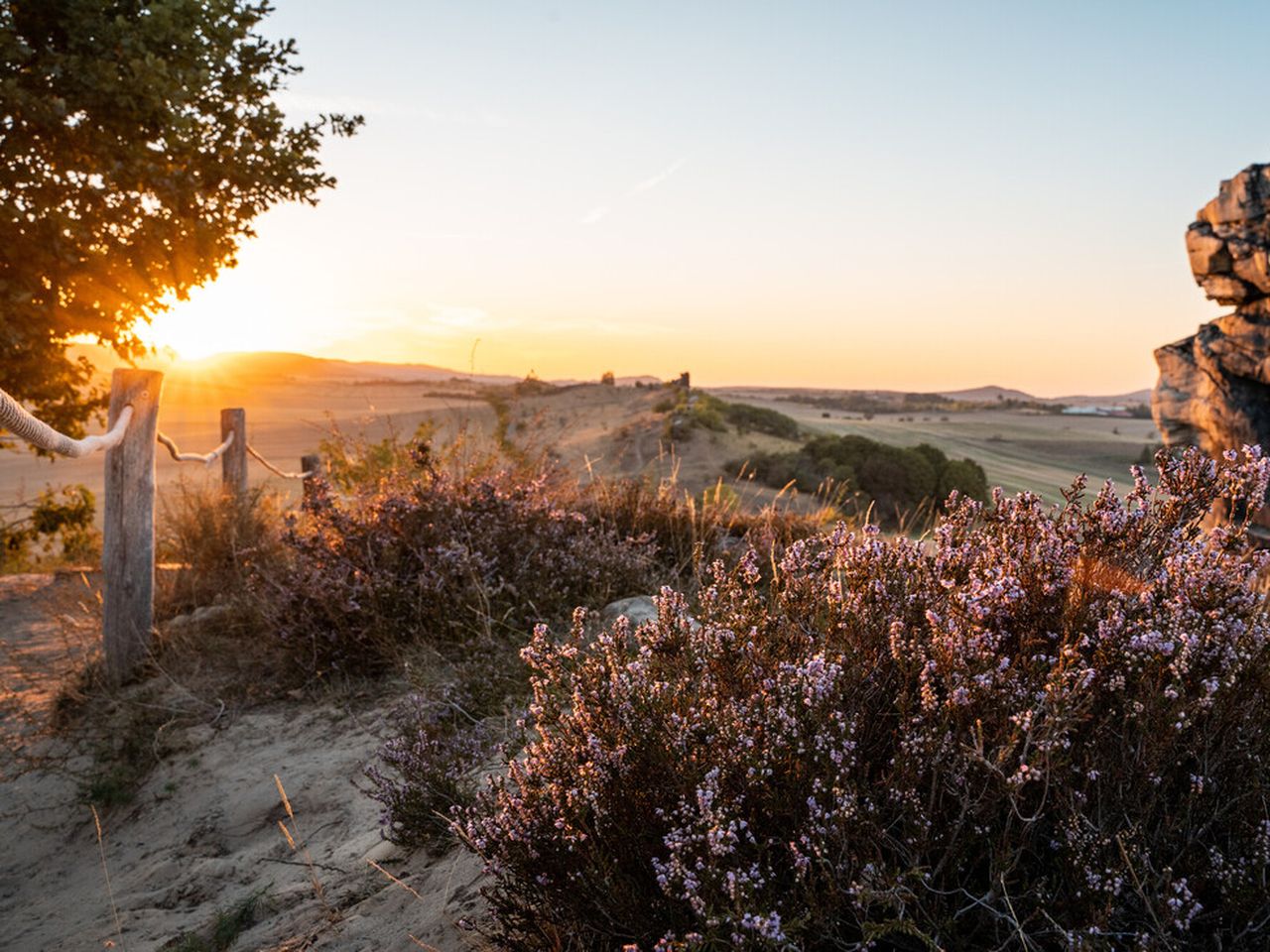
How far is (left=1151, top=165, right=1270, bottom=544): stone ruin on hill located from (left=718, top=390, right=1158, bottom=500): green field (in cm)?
931

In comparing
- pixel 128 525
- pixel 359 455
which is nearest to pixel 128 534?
pixel 128 525

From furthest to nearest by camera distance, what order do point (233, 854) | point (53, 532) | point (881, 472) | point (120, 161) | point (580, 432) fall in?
1. point (580, 432)
2. point (881, 472)
3. point (53, 532)
4. point (120, 161)
5. point (233, 854)

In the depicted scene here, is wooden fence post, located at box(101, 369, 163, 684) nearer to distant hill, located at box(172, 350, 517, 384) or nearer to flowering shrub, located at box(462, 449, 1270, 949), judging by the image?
flowering shrub, located at box(462, 449, 1270, 949)

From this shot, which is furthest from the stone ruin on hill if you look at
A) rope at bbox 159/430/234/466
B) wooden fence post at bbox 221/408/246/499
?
wooden fence post at bbox 221/408/246/499

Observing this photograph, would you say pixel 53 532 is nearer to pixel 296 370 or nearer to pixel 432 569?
pixel 432 569

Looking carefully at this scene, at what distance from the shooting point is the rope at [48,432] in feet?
13.4

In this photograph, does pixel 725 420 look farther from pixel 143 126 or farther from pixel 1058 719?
pixel 1058 719

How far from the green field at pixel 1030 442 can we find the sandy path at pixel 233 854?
611 inches

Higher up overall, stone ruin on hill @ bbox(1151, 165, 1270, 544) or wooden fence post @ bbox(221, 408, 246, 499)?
stone ruin on hill @ bbox(1151, 165, 1270, 544)

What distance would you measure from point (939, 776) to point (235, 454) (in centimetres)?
838

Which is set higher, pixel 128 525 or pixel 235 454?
pixel 235 454

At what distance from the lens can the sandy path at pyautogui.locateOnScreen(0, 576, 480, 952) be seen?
9.57 feet

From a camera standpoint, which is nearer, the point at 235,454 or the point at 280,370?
the point at 235,454

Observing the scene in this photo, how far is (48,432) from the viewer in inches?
180
